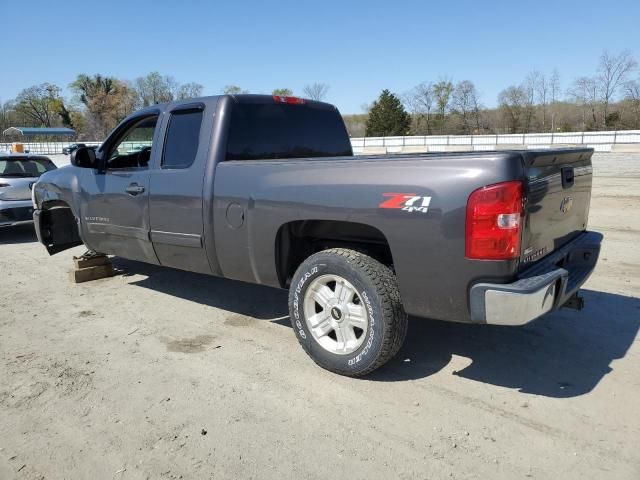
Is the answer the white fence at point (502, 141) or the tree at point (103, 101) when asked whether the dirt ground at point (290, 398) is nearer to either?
the white fence at point (502, 141)

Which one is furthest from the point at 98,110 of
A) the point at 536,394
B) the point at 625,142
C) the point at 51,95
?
the point at 536,394

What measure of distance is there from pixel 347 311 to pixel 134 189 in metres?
2.59

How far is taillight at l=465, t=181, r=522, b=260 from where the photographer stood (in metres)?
2.78

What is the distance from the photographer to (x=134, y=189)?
4883 mm

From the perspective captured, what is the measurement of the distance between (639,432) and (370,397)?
1543 mm

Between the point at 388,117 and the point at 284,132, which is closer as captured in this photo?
the point at 284,132

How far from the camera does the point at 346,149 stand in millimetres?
5555

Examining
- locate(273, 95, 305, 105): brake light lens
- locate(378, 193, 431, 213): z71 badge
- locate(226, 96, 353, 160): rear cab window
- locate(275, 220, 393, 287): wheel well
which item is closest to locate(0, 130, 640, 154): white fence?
locate(226, 96, 353, 160): rear cab window

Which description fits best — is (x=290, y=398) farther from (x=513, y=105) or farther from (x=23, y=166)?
(x=513, y=105)

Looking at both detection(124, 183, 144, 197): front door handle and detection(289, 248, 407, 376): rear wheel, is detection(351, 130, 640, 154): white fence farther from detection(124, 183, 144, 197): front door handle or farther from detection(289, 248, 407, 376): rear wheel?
detection(289, 248, 407, 376): rear wheel

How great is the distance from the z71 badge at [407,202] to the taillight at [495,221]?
267 mm

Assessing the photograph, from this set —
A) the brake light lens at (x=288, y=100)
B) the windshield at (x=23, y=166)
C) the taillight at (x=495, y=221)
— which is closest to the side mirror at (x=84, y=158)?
the brake light lens at (x=288, y=100)

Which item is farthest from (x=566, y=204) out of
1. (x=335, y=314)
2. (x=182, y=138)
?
(x=182, y=138)

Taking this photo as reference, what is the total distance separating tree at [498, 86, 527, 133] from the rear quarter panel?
5883 cm
